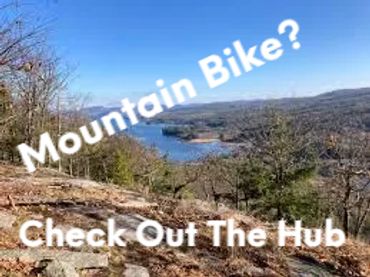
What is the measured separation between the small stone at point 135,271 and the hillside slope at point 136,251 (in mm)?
17

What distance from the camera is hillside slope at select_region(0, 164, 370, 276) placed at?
23.9ft

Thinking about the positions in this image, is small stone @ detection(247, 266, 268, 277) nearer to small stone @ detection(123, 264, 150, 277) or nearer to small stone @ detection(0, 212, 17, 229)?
small stone @ detection(123, 264, 150, 277)

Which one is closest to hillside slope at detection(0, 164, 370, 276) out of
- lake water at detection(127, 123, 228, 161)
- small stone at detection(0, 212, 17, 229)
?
small stone at detection(0, 212, 17, 229)

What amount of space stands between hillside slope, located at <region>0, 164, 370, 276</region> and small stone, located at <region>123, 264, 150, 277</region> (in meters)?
0.02

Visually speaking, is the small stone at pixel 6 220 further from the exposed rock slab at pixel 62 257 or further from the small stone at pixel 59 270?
the small stone at pixel 59 270

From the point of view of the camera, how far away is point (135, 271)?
761cm

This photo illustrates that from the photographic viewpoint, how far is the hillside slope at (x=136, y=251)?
287 inches

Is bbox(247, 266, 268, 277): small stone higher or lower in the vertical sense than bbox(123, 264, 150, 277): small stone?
lower

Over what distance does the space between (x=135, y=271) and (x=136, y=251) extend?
34.7 inches

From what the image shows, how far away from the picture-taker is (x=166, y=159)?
53.5 m

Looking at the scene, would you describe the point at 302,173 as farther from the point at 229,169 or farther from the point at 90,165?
the point at 90,165

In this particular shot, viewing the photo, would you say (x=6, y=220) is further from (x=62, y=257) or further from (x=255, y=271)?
(x=255, y=271)

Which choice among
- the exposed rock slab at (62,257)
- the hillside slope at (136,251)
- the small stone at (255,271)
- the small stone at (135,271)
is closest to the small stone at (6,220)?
the hillside slope at (136,251)

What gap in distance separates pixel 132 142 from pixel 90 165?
5.30 metres
